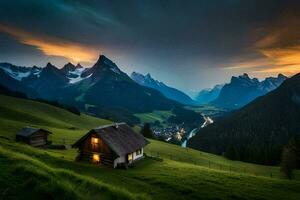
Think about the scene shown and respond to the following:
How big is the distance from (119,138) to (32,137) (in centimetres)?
3002

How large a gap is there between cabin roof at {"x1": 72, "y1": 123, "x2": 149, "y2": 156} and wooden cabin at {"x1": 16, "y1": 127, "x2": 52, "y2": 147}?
73.6 feet

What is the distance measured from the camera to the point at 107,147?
178 ft

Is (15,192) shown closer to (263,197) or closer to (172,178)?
(172,178)

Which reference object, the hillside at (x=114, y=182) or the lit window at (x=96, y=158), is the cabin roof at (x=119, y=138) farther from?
the hillside at (x=114, y=182)

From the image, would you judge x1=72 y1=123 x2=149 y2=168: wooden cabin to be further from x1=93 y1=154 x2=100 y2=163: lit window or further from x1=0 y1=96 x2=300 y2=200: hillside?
x1=0 y1=96 x2=300 y2=200: hillside

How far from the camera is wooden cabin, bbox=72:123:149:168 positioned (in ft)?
176

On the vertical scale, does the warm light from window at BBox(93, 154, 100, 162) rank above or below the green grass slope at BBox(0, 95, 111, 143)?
below

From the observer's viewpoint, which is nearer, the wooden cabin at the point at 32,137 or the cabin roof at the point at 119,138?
the cabin roof at the point at 119,138

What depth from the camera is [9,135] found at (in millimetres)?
75062

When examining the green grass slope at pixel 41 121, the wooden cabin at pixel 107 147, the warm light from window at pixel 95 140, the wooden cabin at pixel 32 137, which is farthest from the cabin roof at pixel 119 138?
the green grass slope at pixel 41 121

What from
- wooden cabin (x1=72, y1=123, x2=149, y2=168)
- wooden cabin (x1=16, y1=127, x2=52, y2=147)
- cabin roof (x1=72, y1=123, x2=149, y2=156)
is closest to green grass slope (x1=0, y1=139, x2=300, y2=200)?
wooden cabin (x1=72, y1=123, x2=149, y2=168)

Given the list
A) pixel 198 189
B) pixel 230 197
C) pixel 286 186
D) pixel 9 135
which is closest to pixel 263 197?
pixel 230 197

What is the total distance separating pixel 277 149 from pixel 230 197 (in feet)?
327

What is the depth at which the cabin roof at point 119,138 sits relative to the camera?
54584mm
